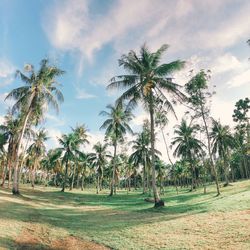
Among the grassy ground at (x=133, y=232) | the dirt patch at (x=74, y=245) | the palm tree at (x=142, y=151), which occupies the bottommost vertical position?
the dirt patch at (x=74, y=245)

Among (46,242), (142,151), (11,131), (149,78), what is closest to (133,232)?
(46,242)

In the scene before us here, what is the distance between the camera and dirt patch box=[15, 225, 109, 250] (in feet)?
34.4

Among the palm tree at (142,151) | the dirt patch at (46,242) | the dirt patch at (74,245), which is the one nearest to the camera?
the dirt patch at (46,242)

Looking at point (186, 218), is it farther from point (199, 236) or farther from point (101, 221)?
point (101, 221)

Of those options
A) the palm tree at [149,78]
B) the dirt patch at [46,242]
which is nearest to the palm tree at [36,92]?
the palm tree at [149,78]

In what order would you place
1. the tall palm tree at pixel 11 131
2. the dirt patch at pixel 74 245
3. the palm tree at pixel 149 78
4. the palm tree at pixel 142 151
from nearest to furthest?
the dirt patch at pixel 74 245, the palm tree at pixel 149 78, the tall palm tree at pixel 11 131, the palm tree at pixel 142 151

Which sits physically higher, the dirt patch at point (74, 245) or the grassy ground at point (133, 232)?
the grassy ground at point (133, 232)

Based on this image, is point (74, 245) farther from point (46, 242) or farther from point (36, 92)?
point (36, 92)

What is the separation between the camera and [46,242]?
11.3 metres

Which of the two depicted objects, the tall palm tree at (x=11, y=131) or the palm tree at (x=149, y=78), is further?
the tall palm tree at (x=11, y=131)

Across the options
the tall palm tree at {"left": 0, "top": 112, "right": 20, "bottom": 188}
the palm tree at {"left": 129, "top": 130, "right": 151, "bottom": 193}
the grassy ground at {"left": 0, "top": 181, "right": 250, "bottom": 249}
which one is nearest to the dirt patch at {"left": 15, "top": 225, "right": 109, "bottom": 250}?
the grassy ground at {"left": 0, "top": 181, "right": 250, "bottom": 249}

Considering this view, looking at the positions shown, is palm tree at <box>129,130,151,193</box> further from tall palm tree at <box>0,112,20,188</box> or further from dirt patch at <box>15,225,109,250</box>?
dirt patch at <box>15,225,109,250</box>

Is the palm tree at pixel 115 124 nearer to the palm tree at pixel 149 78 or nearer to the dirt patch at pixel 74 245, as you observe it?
the palm tree at pixel 149 78

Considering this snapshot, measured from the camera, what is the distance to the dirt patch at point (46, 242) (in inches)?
413
